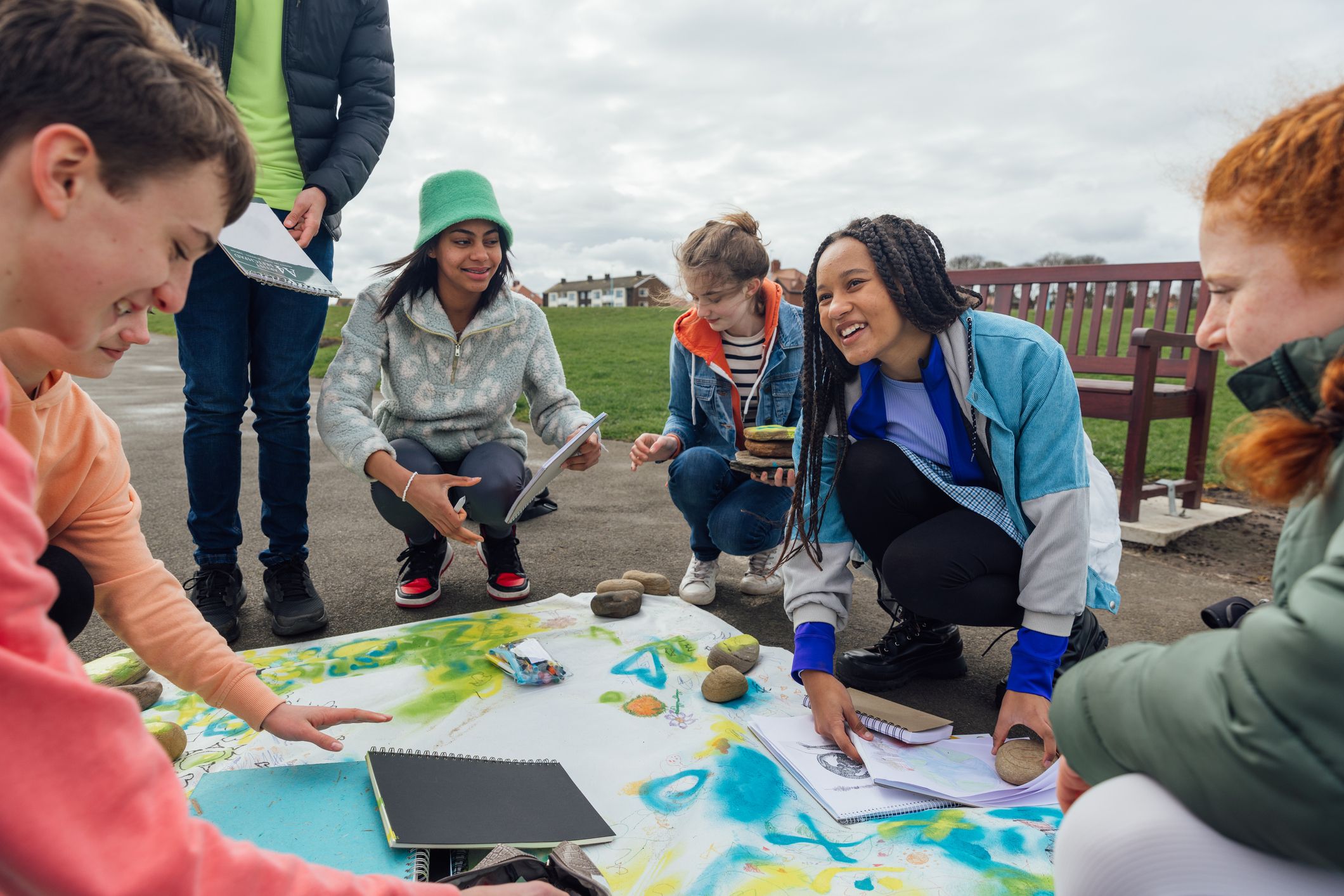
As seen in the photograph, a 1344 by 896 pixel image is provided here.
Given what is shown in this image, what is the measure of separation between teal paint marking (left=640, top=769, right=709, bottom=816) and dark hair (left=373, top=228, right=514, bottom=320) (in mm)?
1692

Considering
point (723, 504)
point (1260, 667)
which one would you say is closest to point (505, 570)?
point (723, 504)

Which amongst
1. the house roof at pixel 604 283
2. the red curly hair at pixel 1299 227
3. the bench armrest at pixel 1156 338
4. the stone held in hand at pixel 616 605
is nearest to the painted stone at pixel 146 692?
the stone held in hand at pixel 616 605

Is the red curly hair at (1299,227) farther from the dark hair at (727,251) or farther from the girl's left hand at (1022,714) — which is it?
the dark hair at (727,251)

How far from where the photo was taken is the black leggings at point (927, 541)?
1.80m

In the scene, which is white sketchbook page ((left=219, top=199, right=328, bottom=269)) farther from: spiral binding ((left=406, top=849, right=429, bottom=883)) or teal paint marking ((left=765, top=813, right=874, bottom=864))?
teal paint marking ((left=765, top=813, right=874, bottom=864))

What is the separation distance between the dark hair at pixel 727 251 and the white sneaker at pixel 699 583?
39.1 inches

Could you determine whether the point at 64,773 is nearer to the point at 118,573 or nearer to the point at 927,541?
the point at 118,573

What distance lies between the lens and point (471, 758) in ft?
4.94

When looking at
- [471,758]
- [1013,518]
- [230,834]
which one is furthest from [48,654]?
[1013,518]

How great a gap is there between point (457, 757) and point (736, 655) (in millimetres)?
782

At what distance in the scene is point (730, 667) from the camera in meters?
1.93

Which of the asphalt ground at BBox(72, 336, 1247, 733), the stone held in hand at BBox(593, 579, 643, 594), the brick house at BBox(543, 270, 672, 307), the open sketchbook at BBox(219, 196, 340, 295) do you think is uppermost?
the brick house at BBox(543, 270, 672, 307)

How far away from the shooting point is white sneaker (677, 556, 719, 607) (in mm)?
2656

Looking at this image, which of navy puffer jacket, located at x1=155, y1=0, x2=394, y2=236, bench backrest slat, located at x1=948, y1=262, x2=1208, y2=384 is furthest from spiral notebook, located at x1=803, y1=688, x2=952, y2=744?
bench backrest slat, located at x1=948, y1=262, x2=1208, y2=384
